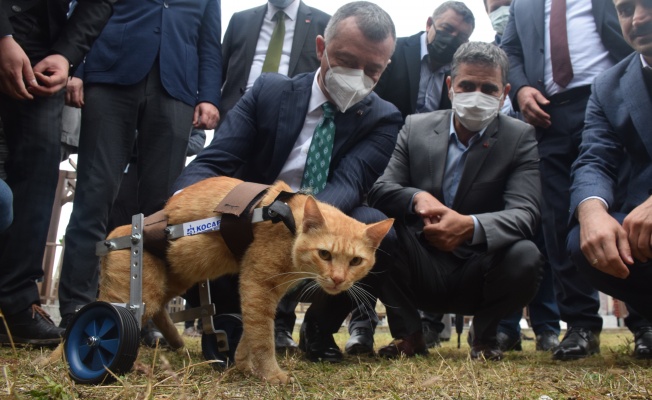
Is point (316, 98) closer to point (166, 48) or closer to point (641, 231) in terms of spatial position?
point (166, 48)

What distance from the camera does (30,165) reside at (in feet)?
9.86

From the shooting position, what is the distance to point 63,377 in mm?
1966

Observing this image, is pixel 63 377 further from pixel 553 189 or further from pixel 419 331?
pixel 553 189

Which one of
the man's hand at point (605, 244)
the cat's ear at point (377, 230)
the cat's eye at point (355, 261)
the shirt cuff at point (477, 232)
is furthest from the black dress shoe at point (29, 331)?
the man's hand at point (605, 244)

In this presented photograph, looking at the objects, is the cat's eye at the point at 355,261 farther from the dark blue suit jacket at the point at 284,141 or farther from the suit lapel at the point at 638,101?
the suit lapel at the point at 638,101

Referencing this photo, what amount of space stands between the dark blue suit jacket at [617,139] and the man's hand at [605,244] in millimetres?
226

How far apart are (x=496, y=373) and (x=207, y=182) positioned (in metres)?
1.47

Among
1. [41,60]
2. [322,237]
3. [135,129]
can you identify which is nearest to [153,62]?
[135,129]

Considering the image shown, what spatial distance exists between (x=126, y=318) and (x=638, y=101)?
2603 mm

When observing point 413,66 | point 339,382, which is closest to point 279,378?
point 339,382

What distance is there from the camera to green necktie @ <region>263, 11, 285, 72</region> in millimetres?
4473

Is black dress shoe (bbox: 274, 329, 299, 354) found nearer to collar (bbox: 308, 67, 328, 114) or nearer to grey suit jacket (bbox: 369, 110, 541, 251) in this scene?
grey suit jacket (bbox: 369, 110, 541, 251)

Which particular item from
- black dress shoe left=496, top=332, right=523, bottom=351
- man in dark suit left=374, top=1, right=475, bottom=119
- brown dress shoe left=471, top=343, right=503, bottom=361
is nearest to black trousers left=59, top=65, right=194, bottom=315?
man in dark suit left=374, top=1, right=475, bottom=119

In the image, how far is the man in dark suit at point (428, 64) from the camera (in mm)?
4797
